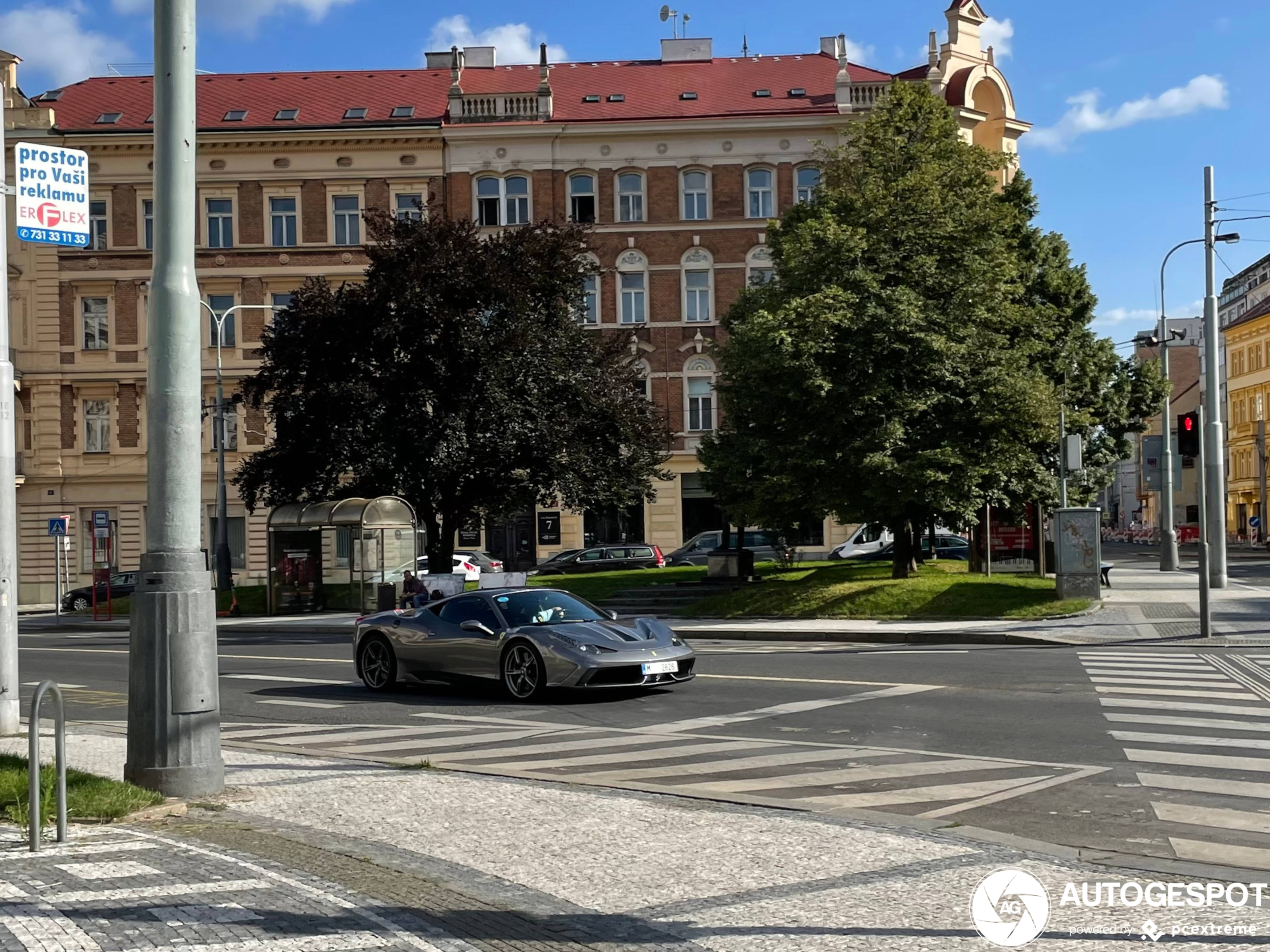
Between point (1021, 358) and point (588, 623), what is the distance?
58.6ft

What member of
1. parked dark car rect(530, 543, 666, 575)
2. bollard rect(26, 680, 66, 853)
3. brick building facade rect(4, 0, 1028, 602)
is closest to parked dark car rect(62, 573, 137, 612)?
brick building facade rect(4, 0, 1028, 602)

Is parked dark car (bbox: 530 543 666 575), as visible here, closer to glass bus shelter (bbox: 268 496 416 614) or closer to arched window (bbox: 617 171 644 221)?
glass bus shelter (bbox: 268 496 416 614)

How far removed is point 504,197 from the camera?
5666cm

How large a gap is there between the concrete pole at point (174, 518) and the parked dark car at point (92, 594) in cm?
4143

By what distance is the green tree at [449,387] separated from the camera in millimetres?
37031

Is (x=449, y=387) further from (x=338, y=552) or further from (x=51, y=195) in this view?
(x=51, y=195)

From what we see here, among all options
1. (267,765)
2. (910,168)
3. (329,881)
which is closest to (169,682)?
(267,765)

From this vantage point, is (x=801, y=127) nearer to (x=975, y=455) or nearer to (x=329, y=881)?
(x=975, y=455)

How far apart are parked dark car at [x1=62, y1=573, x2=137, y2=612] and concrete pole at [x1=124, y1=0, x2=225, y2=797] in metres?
41.4

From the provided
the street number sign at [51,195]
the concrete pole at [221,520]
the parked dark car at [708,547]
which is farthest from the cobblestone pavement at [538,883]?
the parked dark car at [708,547]

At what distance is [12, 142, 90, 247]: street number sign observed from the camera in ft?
40.8

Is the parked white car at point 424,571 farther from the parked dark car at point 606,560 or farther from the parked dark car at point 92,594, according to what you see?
the parked dark car at point 92,594

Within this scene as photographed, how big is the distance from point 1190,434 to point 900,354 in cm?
618

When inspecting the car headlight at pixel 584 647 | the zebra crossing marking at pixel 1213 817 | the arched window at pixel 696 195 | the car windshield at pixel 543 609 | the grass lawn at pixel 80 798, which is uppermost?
the arched window at pixel 696 195
